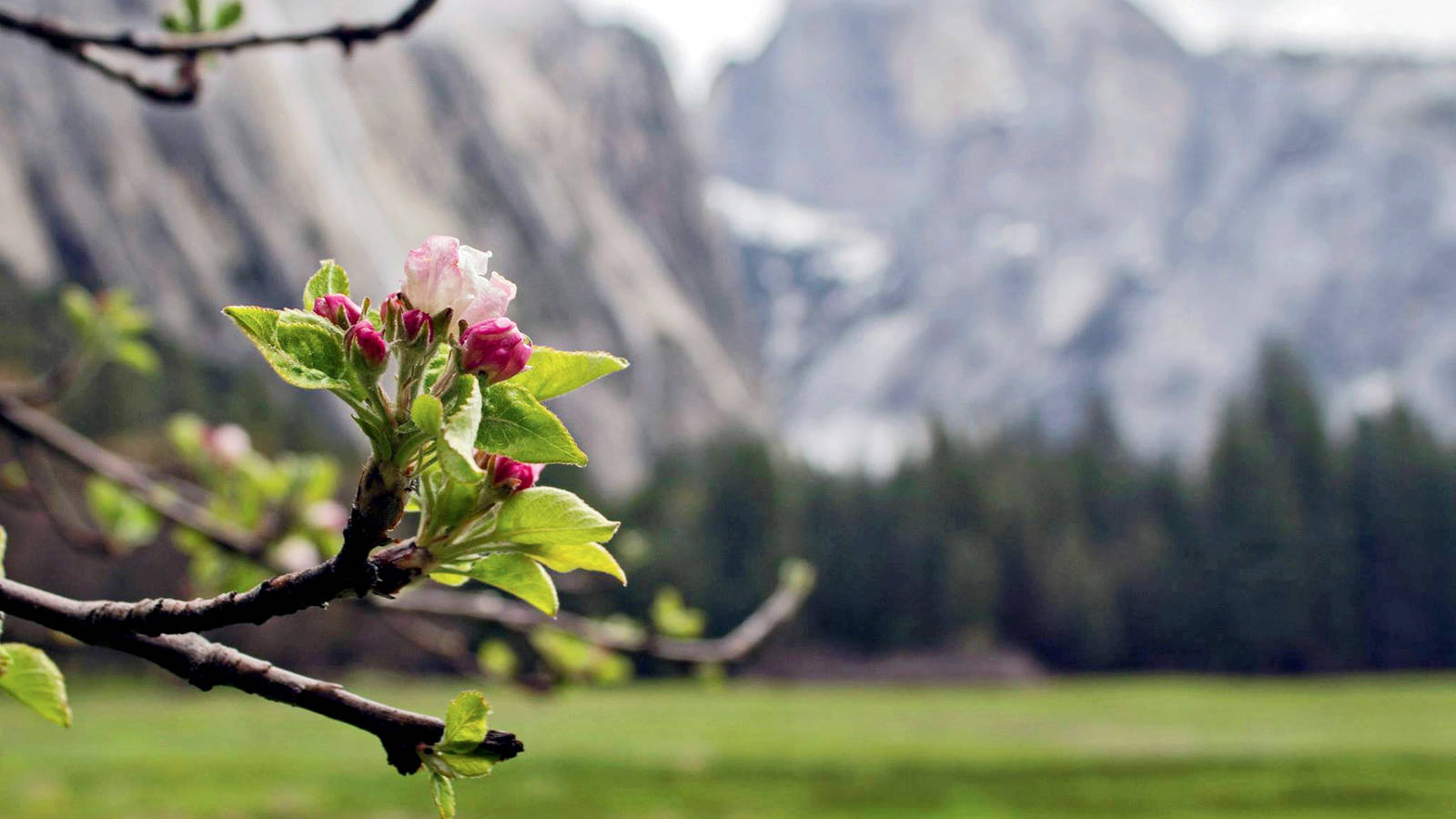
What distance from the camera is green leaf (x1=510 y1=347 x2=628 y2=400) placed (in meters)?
0.72

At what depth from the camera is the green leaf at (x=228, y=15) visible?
1701 mm

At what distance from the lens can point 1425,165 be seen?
103 meters

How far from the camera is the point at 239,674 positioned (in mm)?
700

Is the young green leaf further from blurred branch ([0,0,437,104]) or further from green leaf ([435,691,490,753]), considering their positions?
blurred branch ([0,0,437,104])

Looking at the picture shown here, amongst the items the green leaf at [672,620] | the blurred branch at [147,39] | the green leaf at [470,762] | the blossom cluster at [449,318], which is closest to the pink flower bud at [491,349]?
the blossom cluster at [449,318]

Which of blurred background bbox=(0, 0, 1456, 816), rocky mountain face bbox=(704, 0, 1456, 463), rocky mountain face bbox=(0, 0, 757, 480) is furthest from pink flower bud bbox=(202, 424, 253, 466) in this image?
rocky mountain face bbox=(704, 0, 1456, 463)

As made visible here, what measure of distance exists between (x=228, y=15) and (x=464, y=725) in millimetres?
1407

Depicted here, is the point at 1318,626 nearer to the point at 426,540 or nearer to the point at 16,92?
the point at 426,540

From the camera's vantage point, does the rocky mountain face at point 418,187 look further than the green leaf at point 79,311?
Yes

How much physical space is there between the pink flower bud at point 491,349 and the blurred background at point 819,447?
105cm

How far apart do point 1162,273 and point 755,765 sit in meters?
121

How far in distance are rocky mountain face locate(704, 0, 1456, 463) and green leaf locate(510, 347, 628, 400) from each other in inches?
2951

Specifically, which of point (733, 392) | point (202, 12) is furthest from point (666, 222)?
point (202, 12)

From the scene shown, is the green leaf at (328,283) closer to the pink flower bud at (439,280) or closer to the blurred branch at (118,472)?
the pink flower bud at (439,280)
